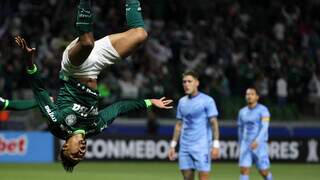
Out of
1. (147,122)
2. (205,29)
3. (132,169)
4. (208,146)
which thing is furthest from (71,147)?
(205,29)

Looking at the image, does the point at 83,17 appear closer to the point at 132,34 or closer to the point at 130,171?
the point at 132,34

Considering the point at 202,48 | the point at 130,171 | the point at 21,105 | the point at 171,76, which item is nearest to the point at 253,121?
the point at 130,171

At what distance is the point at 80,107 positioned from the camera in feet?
33.0

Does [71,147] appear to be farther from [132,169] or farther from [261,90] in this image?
→ [261,90]

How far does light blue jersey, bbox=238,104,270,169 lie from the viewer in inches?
650

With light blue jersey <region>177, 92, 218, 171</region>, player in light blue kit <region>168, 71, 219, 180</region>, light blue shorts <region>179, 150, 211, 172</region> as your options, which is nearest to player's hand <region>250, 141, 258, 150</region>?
player in light blue kit <region>168, 71, 219, 180</region>

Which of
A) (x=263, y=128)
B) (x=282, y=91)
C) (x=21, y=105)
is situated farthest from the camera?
(x=282, y=91)

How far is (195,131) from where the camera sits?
14.5 m

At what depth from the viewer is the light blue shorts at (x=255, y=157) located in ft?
54.0

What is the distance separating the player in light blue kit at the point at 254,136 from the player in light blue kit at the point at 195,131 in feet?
6.48

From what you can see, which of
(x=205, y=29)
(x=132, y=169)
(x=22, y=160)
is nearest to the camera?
(x=132, y=169)

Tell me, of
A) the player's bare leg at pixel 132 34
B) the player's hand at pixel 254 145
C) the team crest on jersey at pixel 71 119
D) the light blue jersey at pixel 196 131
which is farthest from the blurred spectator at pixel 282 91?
the team crest on jersey at pixel 71 119

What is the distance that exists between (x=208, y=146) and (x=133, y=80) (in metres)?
9.66

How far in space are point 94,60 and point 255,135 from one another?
746cm
